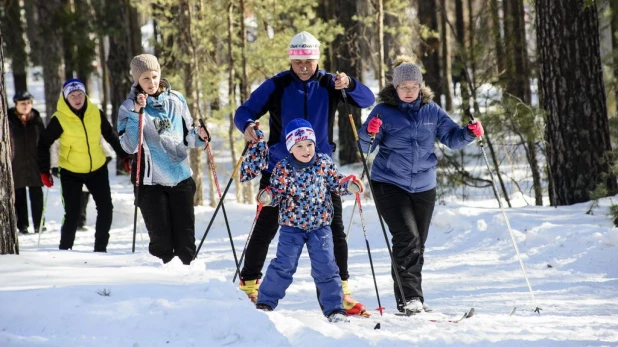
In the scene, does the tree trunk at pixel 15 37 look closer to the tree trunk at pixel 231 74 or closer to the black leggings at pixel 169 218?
the tree trunk at pixel 231 74

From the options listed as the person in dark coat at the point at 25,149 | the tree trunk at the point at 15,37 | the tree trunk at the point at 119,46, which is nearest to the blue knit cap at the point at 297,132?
the person in dark coat at the point at 25,149

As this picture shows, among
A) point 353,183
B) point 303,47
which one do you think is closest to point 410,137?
point 353,183

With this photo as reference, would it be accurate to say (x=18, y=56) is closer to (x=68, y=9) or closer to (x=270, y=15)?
(x=68, y=9)

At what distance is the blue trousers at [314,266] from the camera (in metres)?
6.12

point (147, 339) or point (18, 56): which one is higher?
point (18, 56)

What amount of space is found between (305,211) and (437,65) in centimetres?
2130

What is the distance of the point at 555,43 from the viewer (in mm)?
11133

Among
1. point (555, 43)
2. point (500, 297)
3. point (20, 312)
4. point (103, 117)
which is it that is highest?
point (555, 43)

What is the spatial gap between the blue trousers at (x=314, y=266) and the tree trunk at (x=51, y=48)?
17.3 meters

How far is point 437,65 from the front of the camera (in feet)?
87.7

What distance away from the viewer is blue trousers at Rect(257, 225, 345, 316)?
20.1 ft

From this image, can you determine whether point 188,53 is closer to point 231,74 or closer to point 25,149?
point 231,74

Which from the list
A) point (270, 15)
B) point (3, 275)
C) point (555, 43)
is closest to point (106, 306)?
point (3, 275)

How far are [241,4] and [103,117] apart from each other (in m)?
7.11
